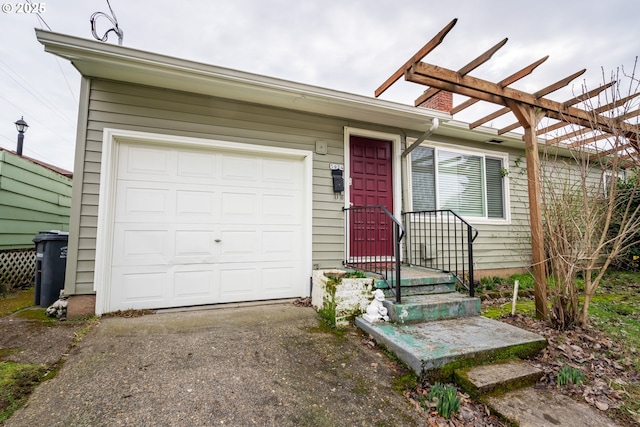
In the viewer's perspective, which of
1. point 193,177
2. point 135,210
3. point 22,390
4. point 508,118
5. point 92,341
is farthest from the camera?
point 508,118

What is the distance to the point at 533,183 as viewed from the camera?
3.39 m

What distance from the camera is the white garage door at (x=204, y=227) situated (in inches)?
130

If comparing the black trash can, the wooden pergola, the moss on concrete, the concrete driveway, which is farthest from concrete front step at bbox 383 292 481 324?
the black trash can

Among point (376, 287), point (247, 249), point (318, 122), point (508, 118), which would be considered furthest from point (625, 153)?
point (247, 249)

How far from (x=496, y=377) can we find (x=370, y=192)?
119 inches

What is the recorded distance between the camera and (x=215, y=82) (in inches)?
128

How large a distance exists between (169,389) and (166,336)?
36.7 inches

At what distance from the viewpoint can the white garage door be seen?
3312 mm

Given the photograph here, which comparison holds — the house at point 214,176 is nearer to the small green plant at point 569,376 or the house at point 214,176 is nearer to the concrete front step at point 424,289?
the concrete front step at point 424,289

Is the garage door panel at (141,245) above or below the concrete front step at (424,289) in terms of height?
above

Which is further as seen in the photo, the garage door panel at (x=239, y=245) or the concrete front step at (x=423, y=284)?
the garage door panel at (x=239, y=245)

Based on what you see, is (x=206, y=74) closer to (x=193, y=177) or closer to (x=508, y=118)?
(x=193, y=177)

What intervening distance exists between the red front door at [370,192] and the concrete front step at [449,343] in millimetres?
1582

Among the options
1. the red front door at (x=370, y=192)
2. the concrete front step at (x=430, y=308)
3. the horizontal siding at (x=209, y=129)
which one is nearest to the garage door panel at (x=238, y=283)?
the horizontal siding at (x=209, y=129)
